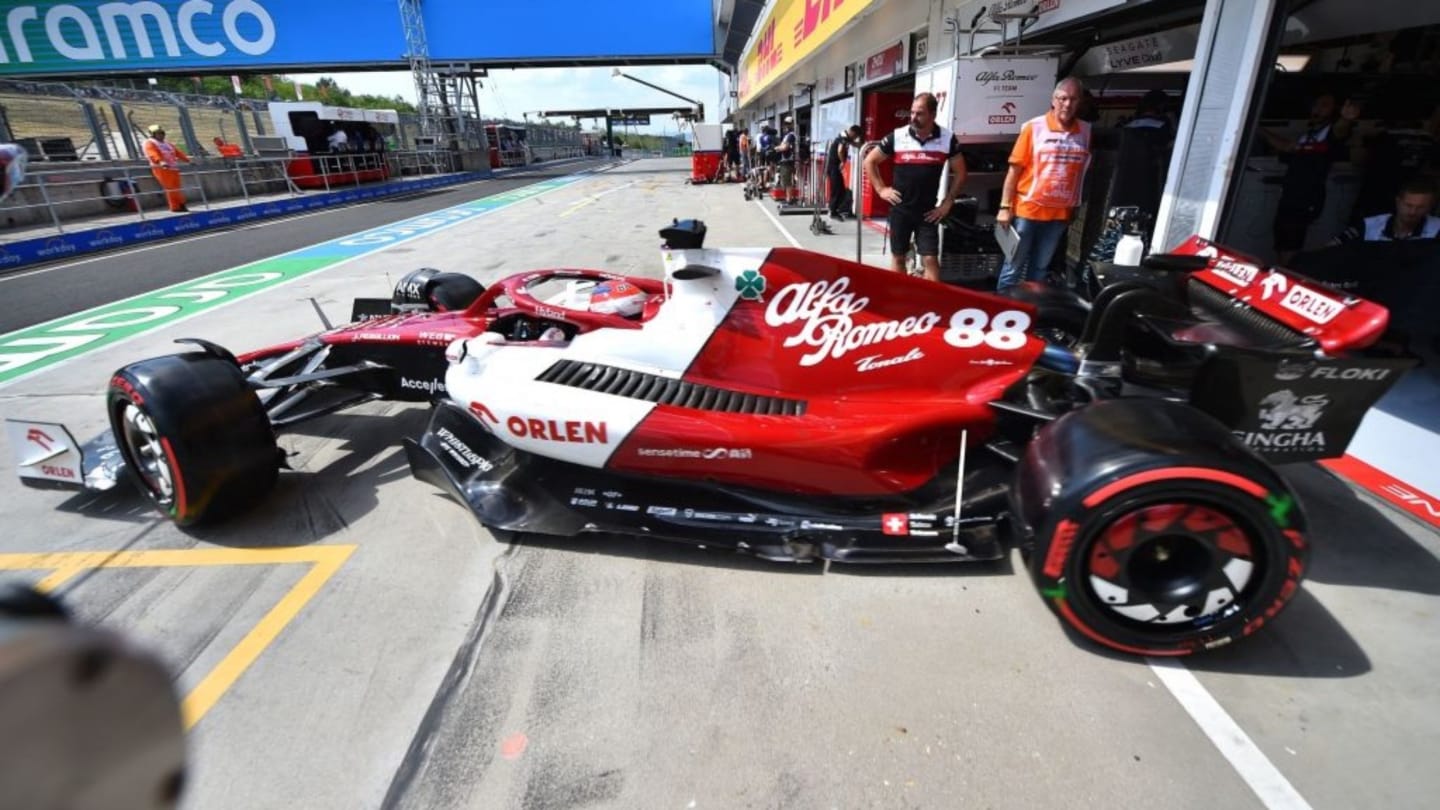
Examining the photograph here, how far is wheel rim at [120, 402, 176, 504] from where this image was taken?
315 cm

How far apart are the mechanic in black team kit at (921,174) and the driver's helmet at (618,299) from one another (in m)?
2.75

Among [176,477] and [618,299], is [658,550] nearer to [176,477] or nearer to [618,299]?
[618,299]

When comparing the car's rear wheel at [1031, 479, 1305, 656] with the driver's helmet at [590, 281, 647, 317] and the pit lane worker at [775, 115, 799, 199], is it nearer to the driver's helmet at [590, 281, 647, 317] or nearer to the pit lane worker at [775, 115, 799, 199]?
the driver's helmet at [590, 281, 647, 317]

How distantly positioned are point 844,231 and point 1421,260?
27.2ft

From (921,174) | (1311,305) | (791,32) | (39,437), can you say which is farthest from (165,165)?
(1311,305)

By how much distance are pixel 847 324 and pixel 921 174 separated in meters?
3.26

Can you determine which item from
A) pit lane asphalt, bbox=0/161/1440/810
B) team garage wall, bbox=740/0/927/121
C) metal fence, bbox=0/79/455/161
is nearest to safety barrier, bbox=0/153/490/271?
metal fence, bbox=0/79/455/161

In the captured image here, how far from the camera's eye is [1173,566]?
230 centimetres

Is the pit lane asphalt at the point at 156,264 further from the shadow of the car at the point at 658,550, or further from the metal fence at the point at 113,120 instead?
the shadow of the car at the point at 658,550

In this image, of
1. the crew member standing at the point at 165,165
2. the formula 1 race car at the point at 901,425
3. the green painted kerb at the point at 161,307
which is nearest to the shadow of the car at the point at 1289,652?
the formula 1 race car at the point at 901,425

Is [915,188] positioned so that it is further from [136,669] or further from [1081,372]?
[136,669]

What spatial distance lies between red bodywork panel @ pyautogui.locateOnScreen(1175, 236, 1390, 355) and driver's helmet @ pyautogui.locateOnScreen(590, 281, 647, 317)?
275 centimetres

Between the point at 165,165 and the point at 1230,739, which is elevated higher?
the point at 165,165

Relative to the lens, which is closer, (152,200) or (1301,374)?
(1301,374)
